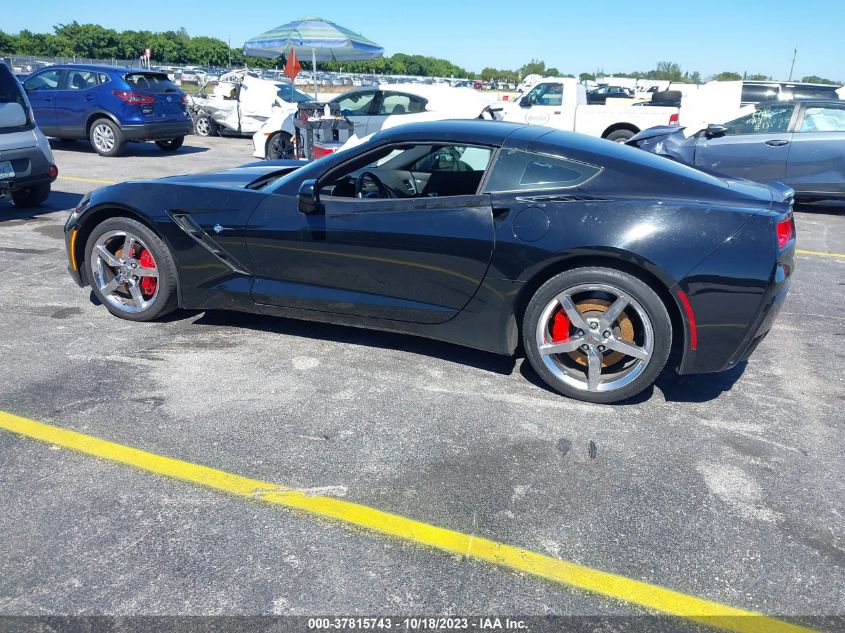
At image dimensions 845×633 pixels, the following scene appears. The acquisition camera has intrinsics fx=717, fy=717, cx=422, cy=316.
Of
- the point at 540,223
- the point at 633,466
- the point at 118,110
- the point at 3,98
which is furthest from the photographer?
the point at 118,110

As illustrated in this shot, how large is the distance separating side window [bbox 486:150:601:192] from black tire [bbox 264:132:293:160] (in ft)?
29.8

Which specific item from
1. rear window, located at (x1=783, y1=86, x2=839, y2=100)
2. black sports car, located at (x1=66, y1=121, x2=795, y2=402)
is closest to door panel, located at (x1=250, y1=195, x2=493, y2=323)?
black sports car, located at (x1=66, y1=121, x2=795, y2=402)

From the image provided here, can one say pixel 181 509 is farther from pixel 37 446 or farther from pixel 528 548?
pixel 528 548

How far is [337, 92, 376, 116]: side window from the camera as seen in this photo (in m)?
12.3

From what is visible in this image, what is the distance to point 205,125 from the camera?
17453mm

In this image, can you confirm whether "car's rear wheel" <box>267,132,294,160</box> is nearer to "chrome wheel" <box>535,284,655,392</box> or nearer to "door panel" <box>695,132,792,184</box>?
"door panel" <box>695,132,792,184</box>

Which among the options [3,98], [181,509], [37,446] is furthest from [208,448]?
[3,98]

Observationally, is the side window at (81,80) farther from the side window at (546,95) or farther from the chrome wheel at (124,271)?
the chrome wheel at (124,271)

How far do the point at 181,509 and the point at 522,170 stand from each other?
2.39 m

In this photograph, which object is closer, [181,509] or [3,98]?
[181,509]

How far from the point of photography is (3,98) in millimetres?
7750

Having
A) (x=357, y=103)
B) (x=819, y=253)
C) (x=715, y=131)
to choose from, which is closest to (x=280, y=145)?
(x=357, y=103)

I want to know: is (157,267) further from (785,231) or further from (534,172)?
(785,231)

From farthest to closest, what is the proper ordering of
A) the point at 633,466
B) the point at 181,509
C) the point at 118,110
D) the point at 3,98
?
1. the point at 118,110
2. the point at 3,98
3. the point at 633,466
4. the point at 181,509
